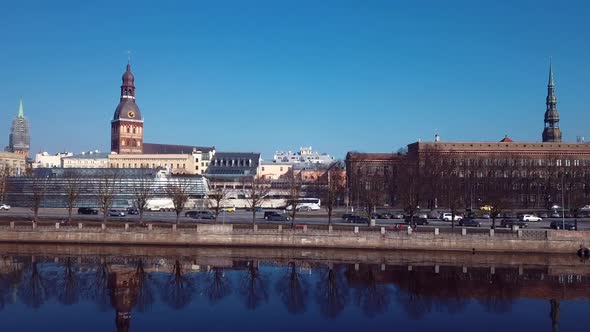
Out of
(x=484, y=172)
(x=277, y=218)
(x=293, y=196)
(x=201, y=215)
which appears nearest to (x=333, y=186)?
(x=484, y=172)

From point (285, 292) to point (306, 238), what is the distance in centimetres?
1787

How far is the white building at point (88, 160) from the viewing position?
521ft

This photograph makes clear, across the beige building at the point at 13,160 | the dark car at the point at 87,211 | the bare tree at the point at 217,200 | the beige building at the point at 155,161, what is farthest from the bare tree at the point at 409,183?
the beige building at the point at 13,160

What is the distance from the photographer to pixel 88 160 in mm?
162250

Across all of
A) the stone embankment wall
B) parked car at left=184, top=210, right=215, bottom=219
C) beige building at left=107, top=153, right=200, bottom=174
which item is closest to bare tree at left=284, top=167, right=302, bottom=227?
the stone embankment wall

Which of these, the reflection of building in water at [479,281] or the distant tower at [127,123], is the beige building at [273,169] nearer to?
the distant tower at [127,123]

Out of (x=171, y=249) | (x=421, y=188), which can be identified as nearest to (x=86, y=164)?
(x=421, y=188)

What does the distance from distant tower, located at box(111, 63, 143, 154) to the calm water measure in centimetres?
10722

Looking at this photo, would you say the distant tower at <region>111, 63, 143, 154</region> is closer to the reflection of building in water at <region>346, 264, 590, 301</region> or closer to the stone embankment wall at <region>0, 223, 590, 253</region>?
the stone embankment wall at <region>0, 223, 590, 253</region>

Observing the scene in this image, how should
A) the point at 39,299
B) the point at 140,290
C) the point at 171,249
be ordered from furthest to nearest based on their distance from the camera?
the point at 171,249
the point at 140,290
the point at 39,299

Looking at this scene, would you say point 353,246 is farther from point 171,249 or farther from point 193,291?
point 193,291

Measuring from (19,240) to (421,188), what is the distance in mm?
60543

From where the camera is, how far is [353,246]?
2176 inches

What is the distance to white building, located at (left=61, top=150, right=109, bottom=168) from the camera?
159m
